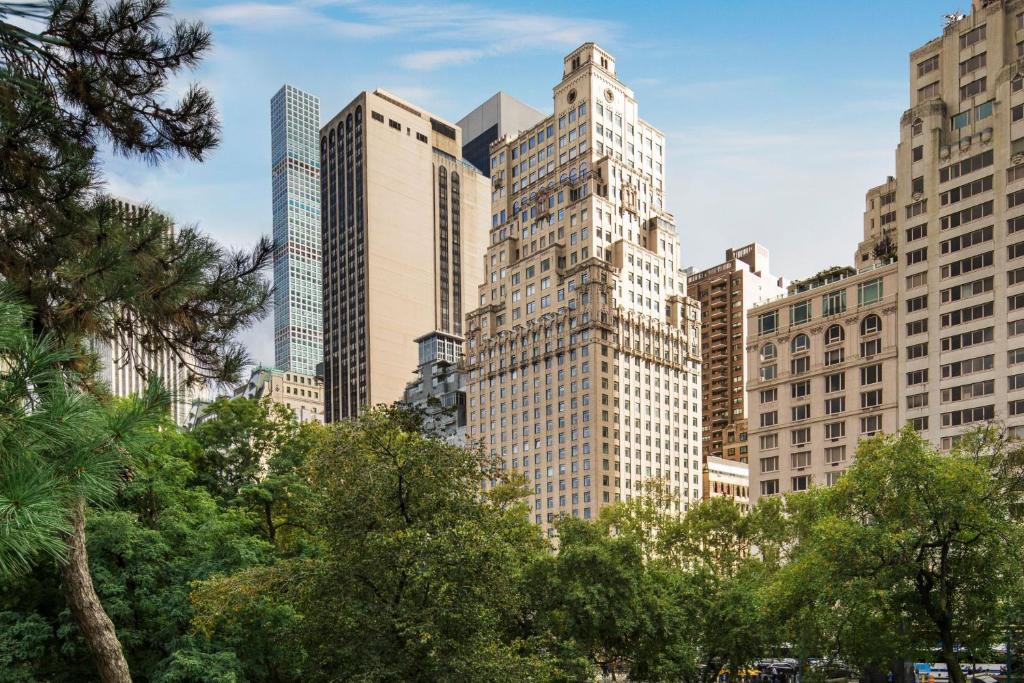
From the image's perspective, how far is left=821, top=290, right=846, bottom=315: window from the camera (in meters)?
93.6

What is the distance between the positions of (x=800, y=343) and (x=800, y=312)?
3.38 m

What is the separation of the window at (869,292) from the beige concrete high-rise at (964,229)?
9.22 ft

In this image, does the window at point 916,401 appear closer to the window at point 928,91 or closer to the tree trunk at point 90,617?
the window at point 928,91

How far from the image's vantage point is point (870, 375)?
90562 mm

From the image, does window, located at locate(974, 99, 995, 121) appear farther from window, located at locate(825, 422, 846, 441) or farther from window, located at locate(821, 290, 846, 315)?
window, located at locate(825, 422, 846, 441)

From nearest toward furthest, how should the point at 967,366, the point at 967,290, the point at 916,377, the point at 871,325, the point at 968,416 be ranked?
the point at 968,416, the point at 967,366, the point at 967,290, the point at 916,377, the point at 871,325

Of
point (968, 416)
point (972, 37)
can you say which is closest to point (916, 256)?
point (968, 416)

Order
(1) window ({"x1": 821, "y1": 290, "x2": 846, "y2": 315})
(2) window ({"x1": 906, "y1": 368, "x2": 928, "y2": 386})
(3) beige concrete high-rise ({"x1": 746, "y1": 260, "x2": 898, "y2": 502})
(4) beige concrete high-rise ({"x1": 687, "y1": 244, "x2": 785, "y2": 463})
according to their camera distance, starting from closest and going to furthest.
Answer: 1. (2) window ({"x1": 906, "y1": 368, "x2": 928, "y2": 386})
2. (3) beige concrete high-rise ({"x1": 746, "y1": 260, "x2": 898, "y2": 502})
3. (1) window ({"x1": 821, "y1": 290, "x2": 846, "y2": 315})
4. (4) beige concrete high-rise ({"x1": 687, "y1": 244, "x2": 785, "y2": 463})

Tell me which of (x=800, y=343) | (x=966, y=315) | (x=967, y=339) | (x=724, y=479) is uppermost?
(x=966, y=315)

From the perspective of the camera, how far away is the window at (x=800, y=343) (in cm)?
9556

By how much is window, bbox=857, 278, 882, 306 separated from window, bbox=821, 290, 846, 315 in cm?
171

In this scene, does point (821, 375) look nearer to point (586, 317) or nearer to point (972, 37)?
point (972, 37)

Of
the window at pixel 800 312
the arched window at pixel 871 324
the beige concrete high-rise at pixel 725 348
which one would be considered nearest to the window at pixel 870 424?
the arched window at pixel 871 324

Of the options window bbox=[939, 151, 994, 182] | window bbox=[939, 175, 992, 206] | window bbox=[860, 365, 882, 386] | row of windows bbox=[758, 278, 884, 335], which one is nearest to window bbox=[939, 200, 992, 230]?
window bbox=[939, 175, 992, 206]
